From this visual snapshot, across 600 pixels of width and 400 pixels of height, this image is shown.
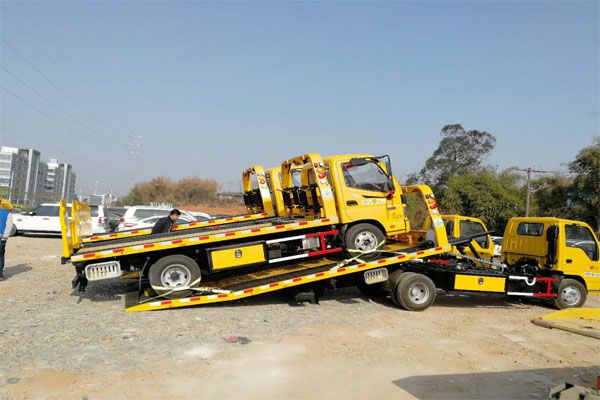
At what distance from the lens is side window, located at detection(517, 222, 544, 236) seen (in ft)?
32.6

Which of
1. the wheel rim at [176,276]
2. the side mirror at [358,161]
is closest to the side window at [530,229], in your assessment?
the side mirror at [358,161]

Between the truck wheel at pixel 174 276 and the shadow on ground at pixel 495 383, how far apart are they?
4.20 m

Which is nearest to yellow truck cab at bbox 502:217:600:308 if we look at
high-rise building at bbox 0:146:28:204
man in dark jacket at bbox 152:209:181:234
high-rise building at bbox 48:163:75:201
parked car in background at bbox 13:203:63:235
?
→ man in dark jacket at bbox 152:209:181:234

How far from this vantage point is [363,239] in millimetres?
8828

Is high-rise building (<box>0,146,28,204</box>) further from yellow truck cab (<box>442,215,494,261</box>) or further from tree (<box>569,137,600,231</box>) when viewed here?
yellow truck cab (<box>442,215,494,261</box>)

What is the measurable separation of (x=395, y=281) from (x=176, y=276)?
155 inches

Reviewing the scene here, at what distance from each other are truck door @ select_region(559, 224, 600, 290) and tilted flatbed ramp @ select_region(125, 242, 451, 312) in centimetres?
257

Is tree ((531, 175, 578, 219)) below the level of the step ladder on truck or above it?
above

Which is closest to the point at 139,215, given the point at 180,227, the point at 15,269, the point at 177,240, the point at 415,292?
the point at 15,269

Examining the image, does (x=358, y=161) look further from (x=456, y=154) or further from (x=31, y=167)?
(x=31, y=167)

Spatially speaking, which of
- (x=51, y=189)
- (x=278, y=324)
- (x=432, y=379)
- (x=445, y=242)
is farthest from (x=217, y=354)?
(x=51, y=189)

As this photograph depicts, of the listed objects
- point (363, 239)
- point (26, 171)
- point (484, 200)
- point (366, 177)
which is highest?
point (26, 171)

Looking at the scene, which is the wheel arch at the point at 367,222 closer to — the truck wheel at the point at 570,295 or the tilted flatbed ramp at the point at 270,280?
the tilted flatbed ramp at the point at 270,280

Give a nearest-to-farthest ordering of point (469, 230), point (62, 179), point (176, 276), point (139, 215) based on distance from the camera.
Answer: point (176, 276) < point (469, 230) < point (139, 215) < point (62, 179)
